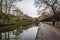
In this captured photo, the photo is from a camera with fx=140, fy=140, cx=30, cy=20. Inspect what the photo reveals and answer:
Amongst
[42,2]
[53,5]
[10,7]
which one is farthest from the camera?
[10,7]

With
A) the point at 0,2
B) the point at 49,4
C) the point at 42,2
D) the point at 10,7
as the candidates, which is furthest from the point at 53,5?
the point at 10,7

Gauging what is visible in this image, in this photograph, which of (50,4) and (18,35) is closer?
(18,35)

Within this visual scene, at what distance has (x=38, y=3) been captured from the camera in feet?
105

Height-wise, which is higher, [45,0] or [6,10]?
[45,0]

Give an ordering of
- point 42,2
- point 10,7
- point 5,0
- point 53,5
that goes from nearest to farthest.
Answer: point 53,5 → point 42,2 → point 5,0 → point 10,7

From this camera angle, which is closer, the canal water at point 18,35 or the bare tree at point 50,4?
the canal water at point 18,35

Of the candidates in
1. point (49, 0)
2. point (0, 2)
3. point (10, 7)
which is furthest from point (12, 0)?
point (49, 0)

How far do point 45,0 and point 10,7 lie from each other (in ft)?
41.6

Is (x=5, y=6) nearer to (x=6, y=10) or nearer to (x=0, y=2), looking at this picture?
(x=6, y=10)

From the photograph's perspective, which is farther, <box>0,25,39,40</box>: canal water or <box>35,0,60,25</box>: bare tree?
<box>35,0,60,25</box>: bare tree

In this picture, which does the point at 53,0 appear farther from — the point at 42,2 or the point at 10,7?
the point at 10,7

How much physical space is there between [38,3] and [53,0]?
4.03 metres

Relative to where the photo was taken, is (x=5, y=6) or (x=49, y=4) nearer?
(x=49, y=4)

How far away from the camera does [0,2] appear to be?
32.4 meters
